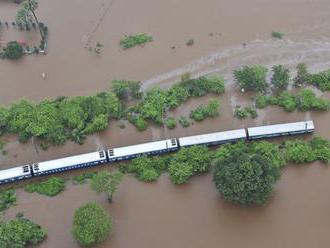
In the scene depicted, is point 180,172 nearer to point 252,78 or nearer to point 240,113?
point 240,113

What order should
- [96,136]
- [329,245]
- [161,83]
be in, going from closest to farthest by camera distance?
[329,245]
[96,136]
[161,83]

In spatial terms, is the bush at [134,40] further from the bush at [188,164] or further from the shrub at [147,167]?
the bush at [188,164]

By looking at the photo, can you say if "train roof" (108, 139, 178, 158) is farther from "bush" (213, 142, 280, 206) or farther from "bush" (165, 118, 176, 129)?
"bush" (213, 142, 280, 206)

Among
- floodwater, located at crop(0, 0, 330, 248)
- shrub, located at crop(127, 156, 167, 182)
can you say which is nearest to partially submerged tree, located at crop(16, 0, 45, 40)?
floodwater, located at crop(0, 0, 330, 248)

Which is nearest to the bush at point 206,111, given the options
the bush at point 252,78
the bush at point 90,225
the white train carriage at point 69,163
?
the bush at point 252,78

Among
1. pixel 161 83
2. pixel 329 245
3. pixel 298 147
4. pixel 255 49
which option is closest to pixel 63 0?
pixel 161 83

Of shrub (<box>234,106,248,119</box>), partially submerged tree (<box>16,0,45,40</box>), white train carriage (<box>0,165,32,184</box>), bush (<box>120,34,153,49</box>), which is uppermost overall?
partially submerged tree (<box>16,0,45,40</box>)

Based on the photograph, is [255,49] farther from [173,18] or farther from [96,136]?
[96,136]
